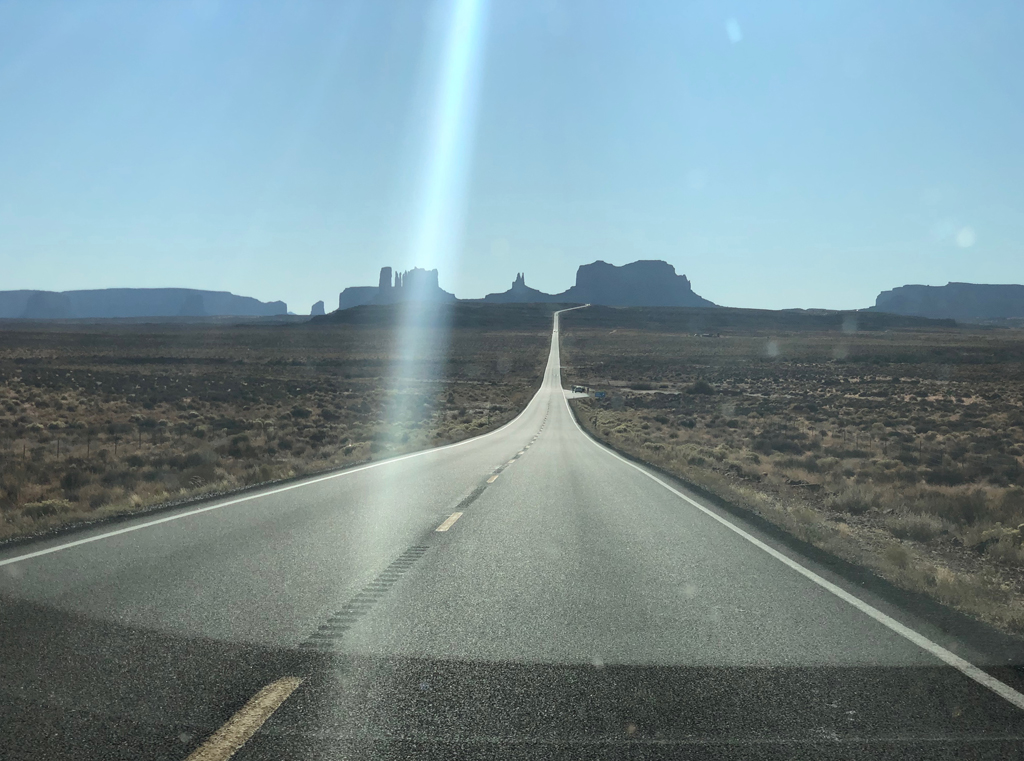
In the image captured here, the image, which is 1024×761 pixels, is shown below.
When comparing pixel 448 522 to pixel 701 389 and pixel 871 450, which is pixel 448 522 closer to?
pixel 871 450

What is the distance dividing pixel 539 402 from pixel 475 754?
52651mm

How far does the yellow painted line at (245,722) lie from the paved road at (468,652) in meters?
0.03

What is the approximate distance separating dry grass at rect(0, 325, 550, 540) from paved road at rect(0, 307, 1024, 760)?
156 inches

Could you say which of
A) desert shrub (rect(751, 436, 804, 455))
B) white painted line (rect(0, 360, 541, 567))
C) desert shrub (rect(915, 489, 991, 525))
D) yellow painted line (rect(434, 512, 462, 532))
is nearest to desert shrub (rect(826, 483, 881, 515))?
desert shrub (rect(915, 489, 991, 525))

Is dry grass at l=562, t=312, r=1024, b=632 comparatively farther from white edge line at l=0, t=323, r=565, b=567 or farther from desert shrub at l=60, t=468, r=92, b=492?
desert shrub at l=60, t=468, r=92, b=492

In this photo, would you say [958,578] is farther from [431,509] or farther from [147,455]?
[147,455]

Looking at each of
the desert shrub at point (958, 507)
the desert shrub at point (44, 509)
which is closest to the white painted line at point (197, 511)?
the desert shrub at point (44, 509)

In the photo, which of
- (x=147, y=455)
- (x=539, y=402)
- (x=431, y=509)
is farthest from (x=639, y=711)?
(x=539, y=402)

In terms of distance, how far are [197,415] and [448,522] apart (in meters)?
24.7

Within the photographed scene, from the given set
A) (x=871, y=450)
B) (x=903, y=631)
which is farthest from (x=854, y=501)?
(x=871, y=450)

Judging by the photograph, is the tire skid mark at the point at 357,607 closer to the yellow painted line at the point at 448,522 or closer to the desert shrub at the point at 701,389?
the yellow painted line at the point at 448,522

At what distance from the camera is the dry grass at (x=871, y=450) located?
8.80 metres

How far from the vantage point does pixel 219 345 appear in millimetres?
99312

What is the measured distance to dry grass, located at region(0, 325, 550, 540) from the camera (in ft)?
47.6
